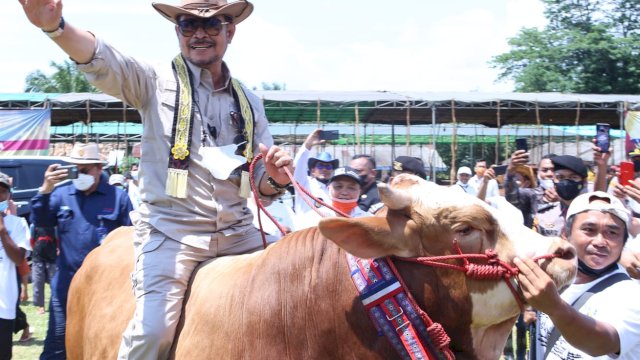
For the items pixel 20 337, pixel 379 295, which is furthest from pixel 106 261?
pixel 20 337

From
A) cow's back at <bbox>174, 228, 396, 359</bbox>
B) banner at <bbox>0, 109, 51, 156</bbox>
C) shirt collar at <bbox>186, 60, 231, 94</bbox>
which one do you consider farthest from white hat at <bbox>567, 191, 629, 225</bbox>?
banner at <bbox>0, 109, 51, 156</bbox>

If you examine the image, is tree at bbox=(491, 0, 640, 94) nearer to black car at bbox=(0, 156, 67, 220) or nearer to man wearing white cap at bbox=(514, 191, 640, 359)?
black car at bbox=(0, 156, 67, 220)

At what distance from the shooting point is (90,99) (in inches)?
715

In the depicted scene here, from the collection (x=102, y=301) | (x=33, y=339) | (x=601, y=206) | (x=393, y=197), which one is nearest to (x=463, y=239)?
(x=393, y=197)

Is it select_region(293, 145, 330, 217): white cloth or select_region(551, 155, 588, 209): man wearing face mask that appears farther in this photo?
select_region(551, 155, 588, 209): man wearing face mask

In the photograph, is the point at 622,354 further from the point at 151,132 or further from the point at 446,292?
the point at 151,132

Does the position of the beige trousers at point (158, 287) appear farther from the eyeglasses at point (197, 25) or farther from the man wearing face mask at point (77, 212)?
the man wearing face mask at point (77, 212)

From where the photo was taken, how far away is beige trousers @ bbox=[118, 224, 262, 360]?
3.45 meters

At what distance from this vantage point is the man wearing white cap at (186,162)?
3.54 meters

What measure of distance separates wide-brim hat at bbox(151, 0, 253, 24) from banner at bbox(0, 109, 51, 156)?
1364 cm

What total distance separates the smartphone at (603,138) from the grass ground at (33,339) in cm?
747

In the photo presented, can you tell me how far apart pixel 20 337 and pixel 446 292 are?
368 inches

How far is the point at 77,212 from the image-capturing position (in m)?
7.60

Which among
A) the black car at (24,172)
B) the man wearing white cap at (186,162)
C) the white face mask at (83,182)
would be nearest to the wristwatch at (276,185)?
the man wearing white cap at (186,162)
